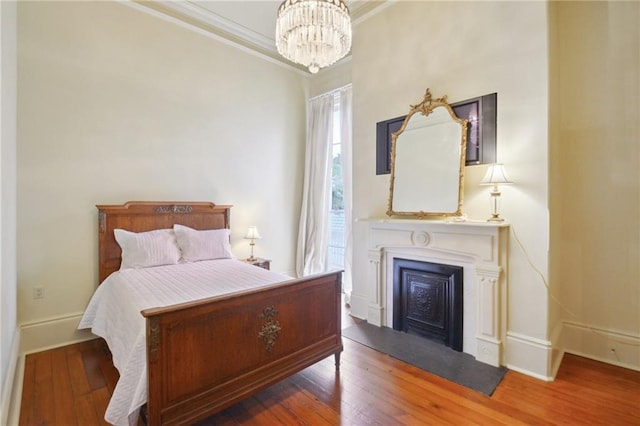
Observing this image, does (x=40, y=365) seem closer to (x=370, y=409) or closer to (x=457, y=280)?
(x=370, y=409)

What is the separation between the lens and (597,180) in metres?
2.56

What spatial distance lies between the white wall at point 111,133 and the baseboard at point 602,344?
358cm

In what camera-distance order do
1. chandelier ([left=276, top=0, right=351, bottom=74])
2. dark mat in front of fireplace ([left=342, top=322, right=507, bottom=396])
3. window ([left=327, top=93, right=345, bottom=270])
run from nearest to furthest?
chandelier ([left=276, top=0, right=351, bottom=74])
dark mat in front of fireplace ([left=342, top=322, right=507, bottom=396])
window ([left=327, top=93, right=345, bottom=270])

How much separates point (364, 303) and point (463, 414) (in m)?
1.64

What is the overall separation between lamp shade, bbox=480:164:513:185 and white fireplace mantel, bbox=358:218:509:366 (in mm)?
331

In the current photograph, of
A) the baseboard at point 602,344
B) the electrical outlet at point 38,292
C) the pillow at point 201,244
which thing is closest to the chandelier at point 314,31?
the pillow at point 201,244

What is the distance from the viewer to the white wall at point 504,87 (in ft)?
7.63

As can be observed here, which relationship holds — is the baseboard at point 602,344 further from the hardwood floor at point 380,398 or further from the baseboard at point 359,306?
the baseboard at point 359,306

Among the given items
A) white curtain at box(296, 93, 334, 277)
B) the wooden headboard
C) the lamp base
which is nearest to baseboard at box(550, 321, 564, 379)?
the lamp base

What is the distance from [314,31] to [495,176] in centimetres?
174

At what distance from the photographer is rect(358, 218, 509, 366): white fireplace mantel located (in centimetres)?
245

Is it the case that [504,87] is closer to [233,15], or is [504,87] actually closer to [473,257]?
[473,257]

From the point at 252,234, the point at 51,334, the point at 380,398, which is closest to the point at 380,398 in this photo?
the point at 380,398

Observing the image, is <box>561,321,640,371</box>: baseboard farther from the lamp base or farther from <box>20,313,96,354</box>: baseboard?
<box>20,313,96,354</box>: baseboard
